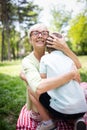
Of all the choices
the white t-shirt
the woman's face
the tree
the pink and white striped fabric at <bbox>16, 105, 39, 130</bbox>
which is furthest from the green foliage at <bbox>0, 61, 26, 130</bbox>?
the tree

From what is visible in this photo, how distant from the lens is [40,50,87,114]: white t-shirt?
3377 mm

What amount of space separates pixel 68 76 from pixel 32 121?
1058 millimetres

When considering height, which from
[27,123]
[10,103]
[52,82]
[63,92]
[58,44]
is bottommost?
[10,103]

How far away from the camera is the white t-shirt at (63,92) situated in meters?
3.38

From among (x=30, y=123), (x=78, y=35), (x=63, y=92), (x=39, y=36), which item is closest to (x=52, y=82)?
(x=63, y=92)

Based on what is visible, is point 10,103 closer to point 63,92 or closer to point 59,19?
point 63,92

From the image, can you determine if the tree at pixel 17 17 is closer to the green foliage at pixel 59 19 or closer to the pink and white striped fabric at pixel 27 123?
the green foliage at pixel 59 19

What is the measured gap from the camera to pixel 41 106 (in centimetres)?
363

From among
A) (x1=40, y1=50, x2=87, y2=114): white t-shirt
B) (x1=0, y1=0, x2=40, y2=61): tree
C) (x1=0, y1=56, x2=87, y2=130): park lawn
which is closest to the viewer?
(x1=40, y1=50, x2=87, y2=114): white t-shirt

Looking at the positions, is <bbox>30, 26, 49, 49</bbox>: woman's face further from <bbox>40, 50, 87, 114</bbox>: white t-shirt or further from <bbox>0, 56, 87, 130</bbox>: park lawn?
<bbox>0, 56, 87, 130</bbox>: park lawn

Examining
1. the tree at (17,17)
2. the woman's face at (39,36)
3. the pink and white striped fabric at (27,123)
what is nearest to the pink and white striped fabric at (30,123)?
the pink and white striped fabric at (27,123)

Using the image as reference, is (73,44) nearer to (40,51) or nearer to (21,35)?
(21,35)

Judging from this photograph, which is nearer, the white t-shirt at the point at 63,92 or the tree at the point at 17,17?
the white t-shirt at the point at 63,92

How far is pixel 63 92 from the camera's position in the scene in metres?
3.38
